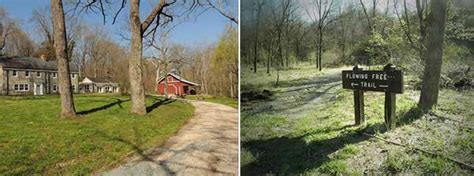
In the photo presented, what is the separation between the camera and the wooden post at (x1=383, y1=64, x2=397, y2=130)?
3.04 meters

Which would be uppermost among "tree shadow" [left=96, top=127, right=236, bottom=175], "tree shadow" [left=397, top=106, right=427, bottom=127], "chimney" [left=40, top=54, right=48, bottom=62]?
"chimney" [left=40, top=54, right=48, bottom=62]

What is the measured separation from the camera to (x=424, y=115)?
2.94m

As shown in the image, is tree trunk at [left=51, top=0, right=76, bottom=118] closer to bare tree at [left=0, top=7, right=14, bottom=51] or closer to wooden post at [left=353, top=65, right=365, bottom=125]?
bare tree at [left=0, top=7, right=14, bottom=51]

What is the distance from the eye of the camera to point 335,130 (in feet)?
10.9

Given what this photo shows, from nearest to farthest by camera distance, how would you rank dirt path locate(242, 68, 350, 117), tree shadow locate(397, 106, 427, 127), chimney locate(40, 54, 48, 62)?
tree shadow locate(397, 106, 427, 127) < dirt path locate(242, 68, 350, 117) < chimney locate(40, 54, 48, 62)

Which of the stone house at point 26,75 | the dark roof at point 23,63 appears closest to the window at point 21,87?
the stone house at point 26,75

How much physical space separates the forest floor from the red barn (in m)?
0.45

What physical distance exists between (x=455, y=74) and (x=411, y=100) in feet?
1.08

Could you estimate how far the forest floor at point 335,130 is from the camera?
278 centimetres

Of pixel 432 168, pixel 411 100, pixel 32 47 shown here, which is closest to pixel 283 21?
pixel 411 100

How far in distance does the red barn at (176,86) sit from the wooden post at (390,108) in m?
1.58

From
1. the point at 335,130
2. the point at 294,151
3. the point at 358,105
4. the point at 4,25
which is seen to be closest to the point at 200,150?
the point at 294,151

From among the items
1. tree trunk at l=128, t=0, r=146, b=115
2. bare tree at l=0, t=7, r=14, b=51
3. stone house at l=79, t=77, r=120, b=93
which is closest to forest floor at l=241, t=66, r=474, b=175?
tree trunk at l=128, t=0, r=146, b=115

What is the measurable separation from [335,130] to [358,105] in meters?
0.25
